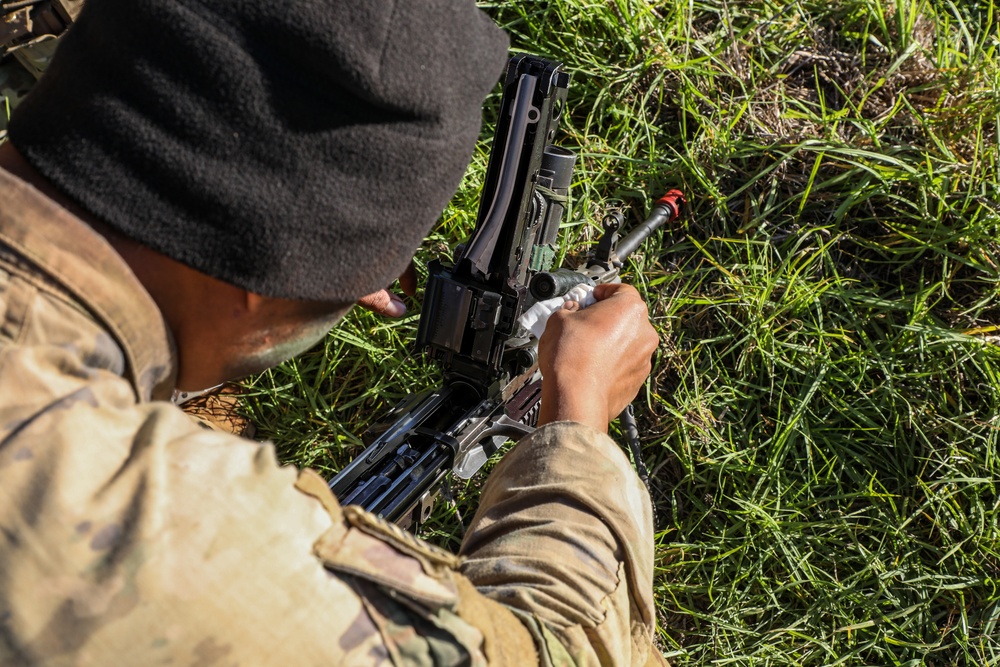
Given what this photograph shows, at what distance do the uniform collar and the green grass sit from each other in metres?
2.16

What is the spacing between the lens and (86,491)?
1144 millimetres

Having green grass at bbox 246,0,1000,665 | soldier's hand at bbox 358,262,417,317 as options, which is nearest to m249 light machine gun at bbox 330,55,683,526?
soldier's hand at bbox 358,262,417,317

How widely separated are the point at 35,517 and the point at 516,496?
1.00m

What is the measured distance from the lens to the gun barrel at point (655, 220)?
318 centimetres

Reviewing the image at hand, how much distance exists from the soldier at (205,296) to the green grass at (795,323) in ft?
6.49

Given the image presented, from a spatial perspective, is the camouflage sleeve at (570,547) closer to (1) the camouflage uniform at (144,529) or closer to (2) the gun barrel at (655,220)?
(1) the camouflage uniform at (144,529)

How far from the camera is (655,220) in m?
3.28

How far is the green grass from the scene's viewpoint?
3.15 metres

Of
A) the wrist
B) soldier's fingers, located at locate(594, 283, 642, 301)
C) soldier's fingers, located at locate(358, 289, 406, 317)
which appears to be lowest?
soldier's fingers, located at locate(594, 283, 642, 301)

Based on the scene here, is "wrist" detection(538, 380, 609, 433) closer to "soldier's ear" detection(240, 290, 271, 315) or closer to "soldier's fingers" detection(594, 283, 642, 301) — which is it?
"soldier's fingers" detection(594, 283, 642, 301)

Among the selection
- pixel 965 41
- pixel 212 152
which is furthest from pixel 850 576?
pixel 212 152

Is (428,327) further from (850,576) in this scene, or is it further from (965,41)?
(965,41)

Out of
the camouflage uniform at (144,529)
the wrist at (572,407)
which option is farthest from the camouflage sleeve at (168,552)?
the wrist at (572,407)

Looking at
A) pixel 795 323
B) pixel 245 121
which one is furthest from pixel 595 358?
pixel 795 323
